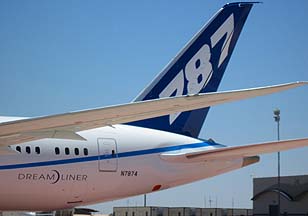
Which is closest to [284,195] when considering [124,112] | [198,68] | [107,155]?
[198,68]

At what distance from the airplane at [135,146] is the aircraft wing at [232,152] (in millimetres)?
28

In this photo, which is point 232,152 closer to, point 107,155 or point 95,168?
point 107,155

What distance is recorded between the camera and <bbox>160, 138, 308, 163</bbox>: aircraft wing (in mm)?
15469

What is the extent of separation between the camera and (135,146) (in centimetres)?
1717

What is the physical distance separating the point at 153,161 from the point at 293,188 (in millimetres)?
35752

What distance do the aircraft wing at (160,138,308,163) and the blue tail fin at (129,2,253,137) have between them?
162 cm

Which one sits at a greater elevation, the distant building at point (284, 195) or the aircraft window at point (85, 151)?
the distant building at point (284, 195)

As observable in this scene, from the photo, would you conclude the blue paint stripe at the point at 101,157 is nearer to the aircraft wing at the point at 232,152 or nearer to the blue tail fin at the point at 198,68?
the aircraft wing at the point at 232,152

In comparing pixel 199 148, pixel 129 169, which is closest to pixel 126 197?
pixel 129 169

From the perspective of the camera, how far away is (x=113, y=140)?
665 inches

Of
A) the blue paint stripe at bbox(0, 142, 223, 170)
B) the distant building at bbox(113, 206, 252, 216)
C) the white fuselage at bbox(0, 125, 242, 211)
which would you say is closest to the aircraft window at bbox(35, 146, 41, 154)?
the white fuselage at bbox(0, 125, 242, 211)

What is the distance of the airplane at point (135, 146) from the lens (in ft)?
40.7

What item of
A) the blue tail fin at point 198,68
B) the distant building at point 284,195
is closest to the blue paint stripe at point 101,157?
the blue tail fin at point 198,68

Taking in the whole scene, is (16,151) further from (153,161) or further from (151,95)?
(151,95)
